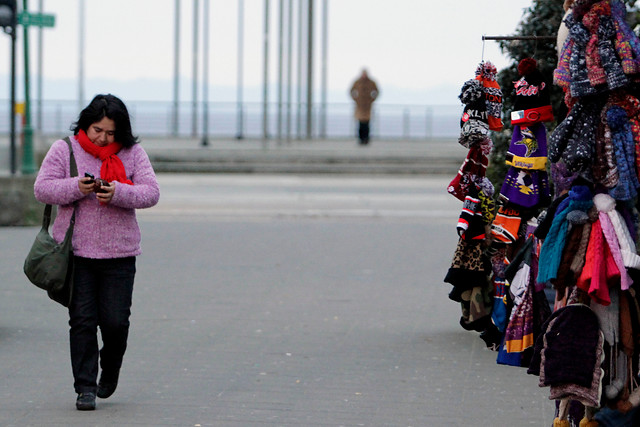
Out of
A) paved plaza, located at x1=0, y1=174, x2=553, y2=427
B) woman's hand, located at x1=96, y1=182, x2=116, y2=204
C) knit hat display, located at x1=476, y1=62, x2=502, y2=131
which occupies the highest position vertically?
knit hat display, located at x1=476, y1=62, x2=502, y2=131

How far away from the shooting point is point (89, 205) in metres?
5.96

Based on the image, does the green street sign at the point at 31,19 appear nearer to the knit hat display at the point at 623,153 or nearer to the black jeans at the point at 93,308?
the black jeans at the point at 93,308

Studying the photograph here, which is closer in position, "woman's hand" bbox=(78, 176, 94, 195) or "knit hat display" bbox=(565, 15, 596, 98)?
"knit hat display" bbox=(565, 15, 596, 98)

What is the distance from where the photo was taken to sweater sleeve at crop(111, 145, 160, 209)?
5.86m

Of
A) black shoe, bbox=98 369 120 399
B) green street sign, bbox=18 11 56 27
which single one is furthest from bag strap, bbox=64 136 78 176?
green street sign, bbox=18 11 56 27

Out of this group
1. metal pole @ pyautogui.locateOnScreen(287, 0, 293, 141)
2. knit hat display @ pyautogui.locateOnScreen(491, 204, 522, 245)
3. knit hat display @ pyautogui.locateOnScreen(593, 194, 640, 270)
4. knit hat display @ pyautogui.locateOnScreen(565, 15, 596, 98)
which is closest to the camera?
knit hat display @ pyautogui.locateOnScreen(593, 194, 640, 270)

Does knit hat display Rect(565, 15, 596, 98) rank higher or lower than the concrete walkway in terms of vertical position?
higher

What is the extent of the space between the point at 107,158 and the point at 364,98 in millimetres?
23550

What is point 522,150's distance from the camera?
21.9ft

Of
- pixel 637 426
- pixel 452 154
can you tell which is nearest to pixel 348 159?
pixel 452 154

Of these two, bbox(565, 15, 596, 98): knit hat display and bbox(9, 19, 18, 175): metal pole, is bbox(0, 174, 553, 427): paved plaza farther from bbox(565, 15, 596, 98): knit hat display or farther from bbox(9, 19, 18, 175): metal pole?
bbox(9, 19, 18, 175): metal pole

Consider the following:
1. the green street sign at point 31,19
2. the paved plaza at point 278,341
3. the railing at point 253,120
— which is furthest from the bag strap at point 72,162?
the railing at point 253,120

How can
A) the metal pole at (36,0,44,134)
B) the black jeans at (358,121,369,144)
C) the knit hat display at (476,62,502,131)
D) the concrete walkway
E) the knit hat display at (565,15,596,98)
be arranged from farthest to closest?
the metal pole at (36,0,44,134) < the black jeans at (358,121,369,144) < the concrete walkway < the knit hat display at (476,62,502,131) < the knit hat display at (565,15,596,98)

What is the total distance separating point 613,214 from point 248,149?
22420 millimetres
